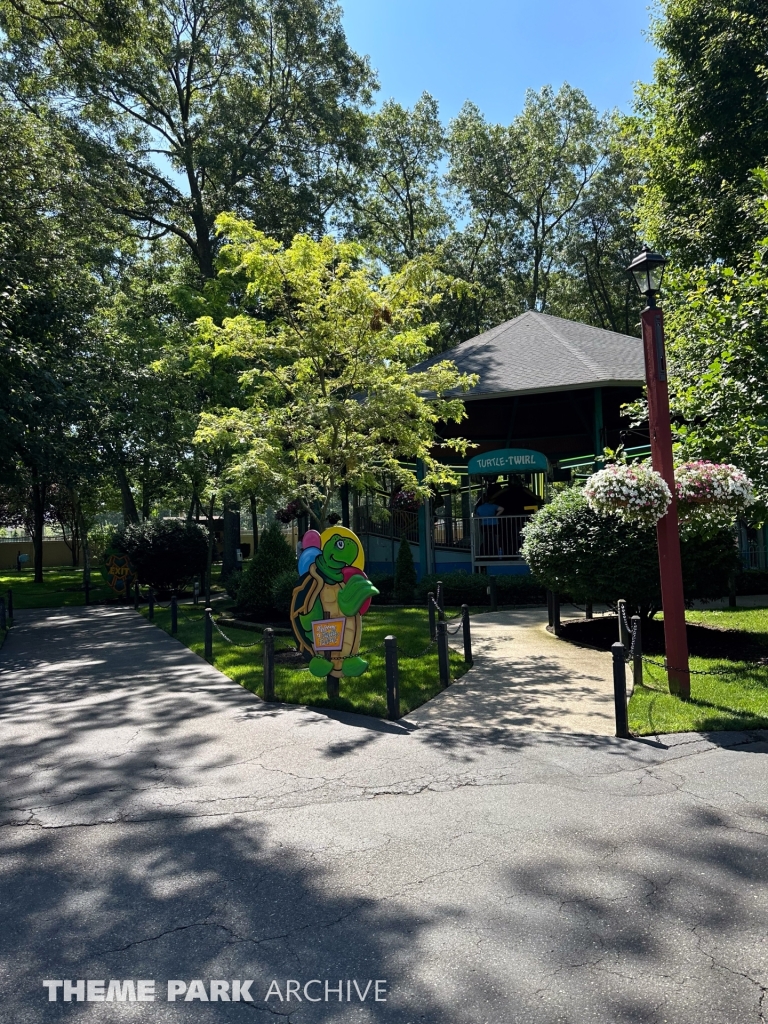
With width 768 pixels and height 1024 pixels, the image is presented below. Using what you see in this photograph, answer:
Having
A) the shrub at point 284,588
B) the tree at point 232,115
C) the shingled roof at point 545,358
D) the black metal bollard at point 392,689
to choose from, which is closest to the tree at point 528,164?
the tree at point 232,115

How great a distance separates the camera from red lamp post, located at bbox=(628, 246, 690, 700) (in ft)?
27.2

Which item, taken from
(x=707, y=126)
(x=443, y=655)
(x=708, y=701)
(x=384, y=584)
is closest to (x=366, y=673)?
(x=443, y=655)

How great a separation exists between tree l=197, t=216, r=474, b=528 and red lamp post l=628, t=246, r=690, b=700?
444 cm

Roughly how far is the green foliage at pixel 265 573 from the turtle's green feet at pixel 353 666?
780cm

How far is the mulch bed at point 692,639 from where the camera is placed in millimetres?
10539

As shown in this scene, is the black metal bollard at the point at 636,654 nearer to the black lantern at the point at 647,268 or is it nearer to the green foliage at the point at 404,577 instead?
the black lantern at the point at 647,268

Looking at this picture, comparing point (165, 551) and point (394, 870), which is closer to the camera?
point (394, 870)

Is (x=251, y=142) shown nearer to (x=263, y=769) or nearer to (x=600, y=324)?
(x=600, y=324)

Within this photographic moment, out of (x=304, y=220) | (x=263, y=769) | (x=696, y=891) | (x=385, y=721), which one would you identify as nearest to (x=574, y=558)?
(x=385, y=721)

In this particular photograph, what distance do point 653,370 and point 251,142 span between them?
24.5 metres

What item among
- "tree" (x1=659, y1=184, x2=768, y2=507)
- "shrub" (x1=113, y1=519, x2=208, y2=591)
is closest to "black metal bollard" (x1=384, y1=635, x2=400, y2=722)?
"tree" (x1=659, y1=184, x2=768, y2=507)

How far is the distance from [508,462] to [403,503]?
6457 mm

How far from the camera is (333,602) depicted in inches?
361

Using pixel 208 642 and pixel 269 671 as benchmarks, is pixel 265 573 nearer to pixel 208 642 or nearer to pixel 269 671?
pixel 208 642
